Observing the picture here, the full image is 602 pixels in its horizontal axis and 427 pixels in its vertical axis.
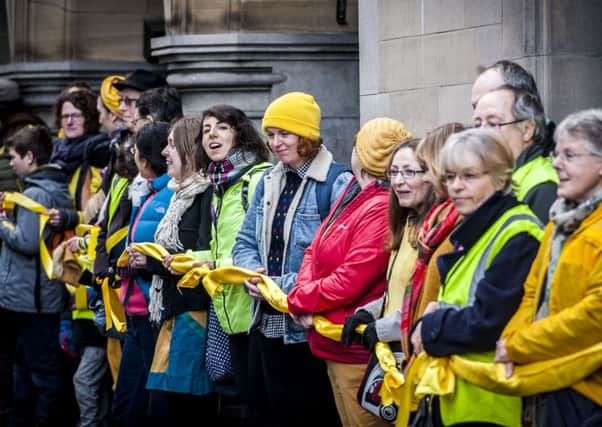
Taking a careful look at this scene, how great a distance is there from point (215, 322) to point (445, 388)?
3.09m

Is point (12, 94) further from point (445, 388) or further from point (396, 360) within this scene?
point (445, 388)

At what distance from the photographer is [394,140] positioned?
7.31 metres

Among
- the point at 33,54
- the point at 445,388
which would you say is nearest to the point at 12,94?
the point at 33,54

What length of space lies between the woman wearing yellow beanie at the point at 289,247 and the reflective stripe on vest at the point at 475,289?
209 centimetres

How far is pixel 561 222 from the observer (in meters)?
5.45

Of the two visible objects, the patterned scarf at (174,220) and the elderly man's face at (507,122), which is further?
the patterned scarf at (174,220)

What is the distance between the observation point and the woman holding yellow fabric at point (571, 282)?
17.5 ft

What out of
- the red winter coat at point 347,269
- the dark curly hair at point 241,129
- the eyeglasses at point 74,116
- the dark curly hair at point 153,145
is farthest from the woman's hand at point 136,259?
the eyeglasses at point 74,116

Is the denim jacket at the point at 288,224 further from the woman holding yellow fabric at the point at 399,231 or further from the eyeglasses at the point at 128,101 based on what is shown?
the eyeglasses at the point at 128,101

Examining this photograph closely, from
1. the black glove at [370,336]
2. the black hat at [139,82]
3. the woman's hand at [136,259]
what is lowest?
the black glove at [370,336]

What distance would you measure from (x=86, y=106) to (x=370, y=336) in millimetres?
5041

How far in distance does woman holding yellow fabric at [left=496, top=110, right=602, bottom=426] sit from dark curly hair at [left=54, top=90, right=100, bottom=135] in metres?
6.29

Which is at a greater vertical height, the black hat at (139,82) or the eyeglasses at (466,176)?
the black hat at (139,82)

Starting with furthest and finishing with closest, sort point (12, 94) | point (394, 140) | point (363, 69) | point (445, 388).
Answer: point (12, 94) < point (363, 69) < point (394, 140) < point (445, 388)
